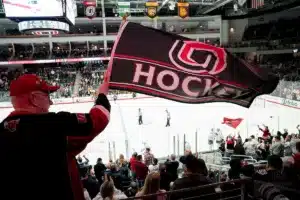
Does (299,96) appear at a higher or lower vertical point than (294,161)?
lower

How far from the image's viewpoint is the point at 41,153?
1.51 meters

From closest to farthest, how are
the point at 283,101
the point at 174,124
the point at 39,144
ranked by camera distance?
1. the point at 39,144
2. the point at 174,124
3. the point at 283,101

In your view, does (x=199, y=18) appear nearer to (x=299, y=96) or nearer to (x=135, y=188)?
(x=299, y=96)

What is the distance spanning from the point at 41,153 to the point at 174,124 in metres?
16.4

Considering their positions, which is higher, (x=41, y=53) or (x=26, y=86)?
(x=26, y=86)

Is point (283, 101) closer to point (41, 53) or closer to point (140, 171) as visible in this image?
point (140, 171)

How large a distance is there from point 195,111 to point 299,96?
237 inches

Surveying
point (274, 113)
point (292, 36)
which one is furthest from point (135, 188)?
point (292, 36)

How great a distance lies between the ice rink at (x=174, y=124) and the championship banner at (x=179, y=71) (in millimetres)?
8334

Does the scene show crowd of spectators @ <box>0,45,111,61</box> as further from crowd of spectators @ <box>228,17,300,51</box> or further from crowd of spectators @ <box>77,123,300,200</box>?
crowd of spectators @ <box>77,123,300,200</box>

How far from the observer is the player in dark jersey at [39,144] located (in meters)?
1.48

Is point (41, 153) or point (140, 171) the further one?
point (140, 171)

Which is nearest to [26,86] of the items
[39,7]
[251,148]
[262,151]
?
[262,151]

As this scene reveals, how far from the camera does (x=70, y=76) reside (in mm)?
37062
